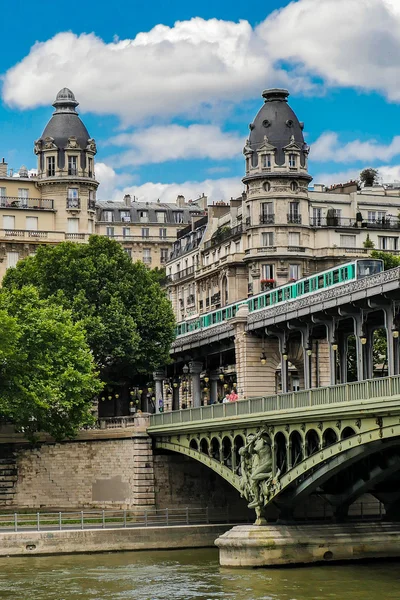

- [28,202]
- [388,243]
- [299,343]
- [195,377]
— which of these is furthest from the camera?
[28,202]

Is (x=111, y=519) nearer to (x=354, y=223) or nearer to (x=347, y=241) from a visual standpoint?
(x=347, y=241)

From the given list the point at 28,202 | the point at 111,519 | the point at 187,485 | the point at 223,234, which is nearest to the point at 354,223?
the point at 223,234

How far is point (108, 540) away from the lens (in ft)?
254

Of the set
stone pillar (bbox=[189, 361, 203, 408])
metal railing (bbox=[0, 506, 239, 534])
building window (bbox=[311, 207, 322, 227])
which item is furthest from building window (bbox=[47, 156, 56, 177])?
metal railing (bbox=[0, 506, 239, 534])

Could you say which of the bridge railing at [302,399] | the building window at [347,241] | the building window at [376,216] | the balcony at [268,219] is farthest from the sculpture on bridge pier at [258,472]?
the building window at [376,216]

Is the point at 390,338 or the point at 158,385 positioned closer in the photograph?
the point at 390,338

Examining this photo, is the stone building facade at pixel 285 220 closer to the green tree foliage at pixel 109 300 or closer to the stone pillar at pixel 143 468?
the green tree foliage at pixel 109 300

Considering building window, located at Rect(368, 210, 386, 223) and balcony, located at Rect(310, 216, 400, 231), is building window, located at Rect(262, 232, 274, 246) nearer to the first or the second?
balcony, located at Rect(310, 216, 400, 231)

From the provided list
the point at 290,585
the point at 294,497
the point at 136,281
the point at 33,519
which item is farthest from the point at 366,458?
the point at 136,281

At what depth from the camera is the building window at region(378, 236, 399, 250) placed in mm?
137750

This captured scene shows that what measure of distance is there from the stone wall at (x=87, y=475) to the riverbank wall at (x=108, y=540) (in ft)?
37.1

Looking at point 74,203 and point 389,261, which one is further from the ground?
point 74,203

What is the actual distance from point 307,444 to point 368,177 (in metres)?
92.8

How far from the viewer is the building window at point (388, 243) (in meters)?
138
